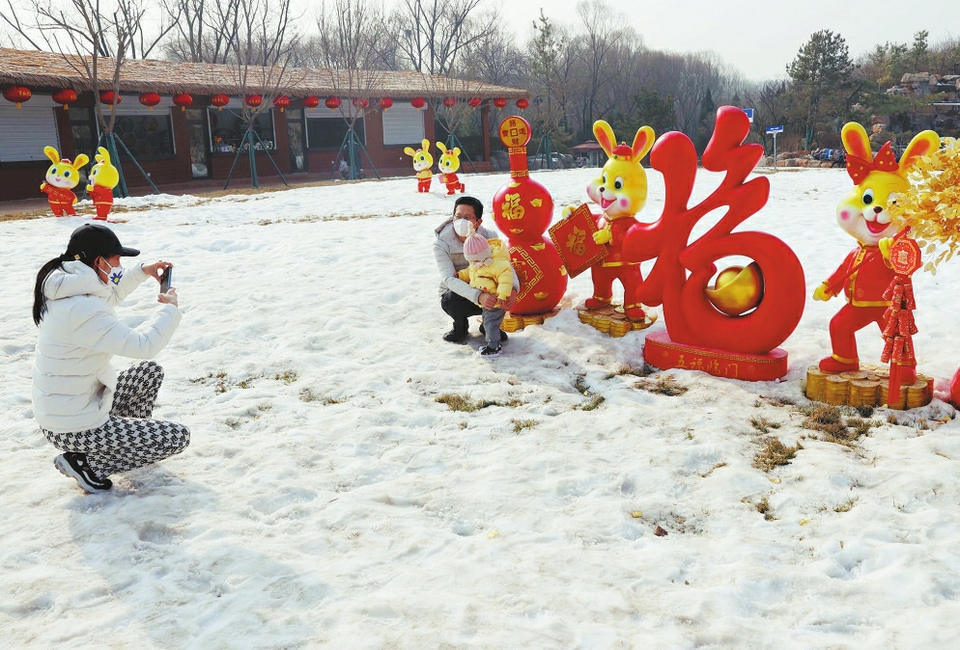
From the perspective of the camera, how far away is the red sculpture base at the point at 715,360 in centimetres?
454

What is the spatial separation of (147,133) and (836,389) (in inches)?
796

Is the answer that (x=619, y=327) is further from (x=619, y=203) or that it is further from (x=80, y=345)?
(x=80, y=345)

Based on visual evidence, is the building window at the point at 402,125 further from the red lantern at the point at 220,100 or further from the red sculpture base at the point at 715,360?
the red sculpture base at the point at 715,360

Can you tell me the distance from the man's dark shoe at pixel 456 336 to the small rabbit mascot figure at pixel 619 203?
1.03m

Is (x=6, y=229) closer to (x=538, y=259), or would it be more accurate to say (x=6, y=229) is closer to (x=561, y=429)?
(x=538, y=259)

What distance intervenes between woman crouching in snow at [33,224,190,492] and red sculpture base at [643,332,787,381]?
2962 mm

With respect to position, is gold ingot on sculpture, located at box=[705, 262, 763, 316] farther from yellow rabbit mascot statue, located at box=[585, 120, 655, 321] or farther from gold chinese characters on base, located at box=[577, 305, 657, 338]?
gold chinese characters on base, located at box=[577, 305, 657, 338]

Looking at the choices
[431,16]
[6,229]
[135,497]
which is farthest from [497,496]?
[431,16]

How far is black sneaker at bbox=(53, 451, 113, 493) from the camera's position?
334 cm

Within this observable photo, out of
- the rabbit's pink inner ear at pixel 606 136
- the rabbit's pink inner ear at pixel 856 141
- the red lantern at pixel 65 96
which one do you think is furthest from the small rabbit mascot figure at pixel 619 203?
the red lantern at pixel 65 96

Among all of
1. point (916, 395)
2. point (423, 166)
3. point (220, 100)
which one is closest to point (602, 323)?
point (916, 395)

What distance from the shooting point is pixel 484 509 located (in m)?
3.24

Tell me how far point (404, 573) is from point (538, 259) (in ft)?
11.0

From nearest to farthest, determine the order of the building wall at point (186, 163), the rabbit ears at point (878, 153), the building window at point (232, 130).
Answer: the rabbit ears at point (878, 153)
the building wall at point (186, 163)
the building window at point (232, 130)
